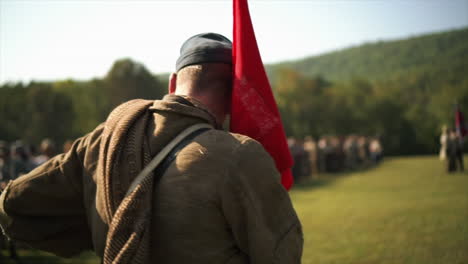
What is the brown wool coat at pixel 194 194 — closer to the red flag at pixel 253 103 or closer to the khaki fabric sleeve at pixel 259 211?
the khaki fabric sleeve at pixel 259 211

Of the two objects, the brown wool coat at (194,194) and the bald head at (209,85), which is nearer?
the brown wool coat at (194,194)

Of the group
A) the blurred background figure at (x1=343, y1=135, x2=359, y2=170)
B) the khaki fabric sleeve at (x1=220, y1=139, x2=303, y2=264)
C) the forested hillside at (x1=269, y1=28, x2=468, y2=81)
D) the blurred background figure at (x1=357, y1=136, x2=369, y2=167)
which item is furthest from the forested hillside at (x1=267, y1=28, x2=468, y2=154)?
the khaki fabric sleeve at (x1=220, y1=139, x2=303, y2=264)

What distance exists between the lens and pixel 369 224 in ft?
30.4

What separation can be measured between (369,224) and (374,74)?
521 ft

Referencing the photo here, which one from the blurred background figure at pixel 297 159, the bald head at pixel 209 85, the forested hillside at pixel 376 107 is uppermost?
the bald head at pixel 209 85

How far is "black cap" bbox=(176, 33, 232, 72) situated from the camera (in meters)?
1.89

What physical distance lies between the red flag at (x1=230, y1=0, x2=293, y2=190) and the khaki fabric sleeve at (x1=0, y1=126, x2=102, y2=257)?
69 cm

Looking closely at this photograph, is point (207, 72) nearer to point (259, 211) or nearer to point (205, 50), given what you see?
point (205, 50)

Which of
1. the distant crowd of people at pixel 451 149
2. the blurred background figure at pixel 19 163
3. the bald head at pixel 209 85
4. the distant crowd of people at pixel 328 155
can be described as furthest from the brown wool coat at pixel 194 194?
the distant crowd of people at pixel 451 149

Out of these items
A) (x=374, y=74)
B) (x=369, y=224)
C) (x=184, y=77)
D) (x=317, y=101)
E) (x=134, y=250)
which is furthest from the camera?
(x=374, y=74)

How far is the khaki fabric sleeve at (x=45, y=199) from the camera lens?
6.61ft

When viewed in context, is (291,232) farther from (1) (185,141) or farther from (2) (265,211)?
(1) (185,141)

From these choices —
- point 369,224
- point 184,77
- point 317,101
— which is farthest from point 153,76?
point 184,77

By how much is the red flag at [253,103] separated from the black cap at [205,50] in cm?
5
